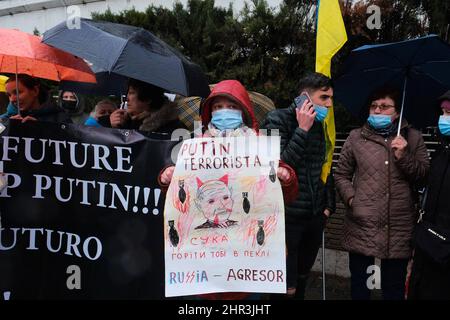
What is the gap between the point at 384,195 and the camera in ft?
11.7

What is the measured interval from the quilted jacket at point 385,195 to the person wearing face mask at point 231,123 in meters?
0.86

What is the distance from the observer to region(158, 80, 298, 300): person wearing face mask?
2.91 metres

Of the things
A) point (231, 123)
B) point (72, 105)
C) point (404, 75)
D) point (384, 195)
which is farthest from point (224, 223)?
point (72, 105)

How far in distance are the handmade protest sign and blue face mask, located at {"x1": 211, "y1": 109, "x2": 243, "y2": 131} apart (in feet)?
0.74

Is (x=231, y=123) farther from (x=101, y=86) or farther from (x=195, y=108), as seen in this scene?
(x=101, y=86)

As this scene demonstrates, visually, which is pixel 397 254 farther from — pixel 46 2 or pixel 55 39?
pixel 46 2

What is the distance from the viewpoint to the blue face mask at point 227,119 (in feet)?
9.97

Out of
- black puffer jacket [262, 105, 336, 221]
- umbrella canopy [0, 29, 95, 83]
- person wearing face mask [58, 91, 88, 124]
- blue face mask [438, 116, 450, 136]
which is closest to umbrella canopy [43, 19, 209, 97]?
umbrella canopy [0, 29, 95, 83]

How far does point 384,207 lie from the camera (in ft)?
11.7

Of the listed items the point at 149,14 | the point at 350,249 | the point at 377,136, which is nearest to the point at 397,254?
the point at 350,249

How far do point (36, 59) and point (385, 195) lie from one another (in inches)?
98.4

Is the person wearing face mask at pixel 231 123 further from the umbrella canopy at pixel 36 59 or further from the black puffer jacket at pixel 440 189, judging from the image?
the umbrella canopy at pixel 36 59

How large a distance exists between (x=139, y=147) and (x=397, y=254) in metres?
1.86

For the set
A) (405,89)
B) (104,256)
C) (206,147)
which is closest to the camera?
(206,147)
